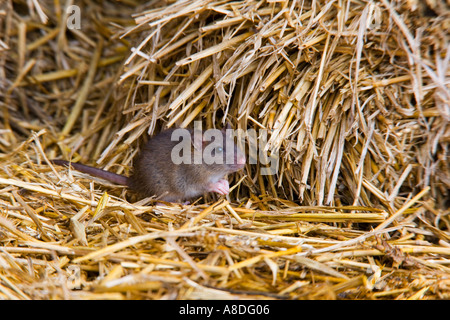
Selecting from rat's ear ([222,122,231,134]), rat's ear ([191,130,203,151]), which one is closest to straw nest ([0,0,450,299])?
rat's ear ([222,122,231,134])

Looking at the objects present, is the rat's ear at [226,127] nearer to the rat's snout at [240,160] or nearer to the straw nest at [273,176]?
the straw nest at [273,176]

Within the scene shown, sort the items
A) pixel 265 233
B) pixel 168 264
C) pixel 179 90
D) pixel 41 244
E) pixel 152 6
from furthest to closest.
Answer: pixel 152 6
pixel 179 90
pixel 265 233
pixel 41 244
pixel 168 264

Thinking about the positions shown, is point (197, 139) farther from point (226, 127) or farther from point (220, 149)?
point (226, 127)

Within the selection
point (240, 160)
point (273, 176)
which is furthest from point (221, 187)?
point (273, 176)

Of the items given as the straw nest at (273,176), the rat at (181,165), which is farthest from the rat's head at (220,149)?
the straw nest at (273,176)

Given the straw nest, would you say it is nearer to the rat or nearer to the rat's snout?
the rat

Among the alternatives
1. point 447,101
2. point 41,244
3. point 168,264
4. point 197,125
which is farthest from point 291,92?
point 41,244
